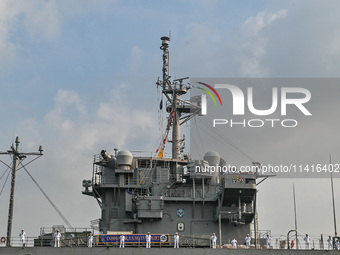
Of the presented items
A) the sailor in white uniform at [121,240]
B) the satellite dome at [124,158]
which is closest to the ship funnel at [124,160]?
the satellite dome at [124,158]

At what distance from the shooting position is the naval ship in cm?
3562

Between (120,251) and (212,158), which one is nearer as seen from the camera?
(120,251)

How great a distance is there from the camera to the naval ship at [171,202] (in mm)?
35625

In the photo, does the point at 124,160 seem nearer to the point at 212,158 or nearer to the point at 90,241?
the point at 212,158

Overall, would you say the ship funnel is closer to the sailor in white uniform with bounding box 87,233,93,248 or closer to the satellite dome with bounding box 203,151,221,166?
the satellite dome with bounding box 203,151,221,166

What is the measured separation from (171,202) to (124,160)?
15.6 ft

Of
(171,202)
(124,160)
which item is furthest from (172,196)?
(124,160)

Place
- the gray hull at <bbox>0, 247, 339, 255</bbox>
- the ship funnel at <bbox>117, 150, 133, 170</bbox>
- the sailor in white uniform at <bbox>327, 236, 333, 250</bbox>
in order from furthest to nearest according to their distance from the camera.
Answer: the ship funnel at <bbox>117, 150, 133, 170</bbox> → the sailor in white uniform at <bbox>327, 236, 333, 250</bbox> → the gray hull at <bbox>0, 247, 339, 255</bbox>

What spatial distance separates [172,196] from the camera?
132 feet

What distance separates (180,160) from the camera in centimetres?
4281

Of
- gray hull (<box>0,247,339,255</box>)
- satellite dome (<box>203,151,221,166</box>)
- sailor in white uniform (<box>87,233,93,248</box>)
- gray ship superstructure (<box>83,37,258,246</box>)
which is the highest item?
satellite dome (<box>203,151,221,166</box>)

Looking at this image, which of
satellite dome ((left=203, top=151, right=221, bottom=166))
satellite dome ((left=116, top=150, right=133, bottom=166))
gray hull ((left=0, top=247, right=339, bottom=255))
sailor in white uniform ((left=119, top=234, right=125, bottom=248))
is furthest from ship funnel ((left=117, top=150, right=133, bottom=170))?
gray hull ((left=0, top=247, right=339, bottom=255))

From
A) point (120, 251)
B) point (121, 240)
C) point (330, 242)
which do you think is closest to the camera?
point (120, 251)

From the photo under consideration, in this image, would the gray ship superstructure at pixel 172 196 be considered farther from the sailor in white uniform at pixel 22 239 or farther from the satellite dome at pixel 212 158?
the sailor in white uniform at pixel 22 239
